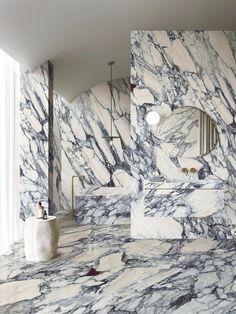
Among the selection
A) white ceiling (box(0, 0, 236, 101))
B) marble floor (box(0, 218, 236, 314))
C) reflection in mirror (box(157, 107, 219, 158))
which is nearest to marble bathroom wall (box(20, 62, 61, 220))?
white ceiling (box(0, 0, 236, 101))

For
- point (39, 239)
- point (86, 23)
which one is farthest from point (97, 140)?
point (39, 239)

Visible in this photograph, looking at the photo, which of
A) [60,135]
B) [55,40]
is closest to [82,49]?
[55,40]

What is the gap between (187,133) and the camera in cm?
429

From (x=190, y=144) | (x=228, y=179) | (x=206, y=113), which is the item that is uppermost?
(x=206, y=113)

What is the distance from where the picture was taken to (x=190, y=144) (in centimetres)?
430

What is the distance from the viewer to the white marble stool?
3369 mm

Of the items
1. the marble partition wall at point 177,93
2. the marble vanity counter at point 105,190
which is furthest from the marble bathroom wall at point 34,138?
the marble vanity counter at point 105,190

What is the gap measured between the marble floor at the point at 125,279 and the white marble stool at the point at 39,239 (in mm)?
89

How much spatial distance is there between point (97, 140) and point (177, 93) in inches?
101

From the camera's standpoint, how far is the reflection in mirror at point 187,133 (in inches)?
169

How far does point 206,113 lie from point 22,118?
230cm

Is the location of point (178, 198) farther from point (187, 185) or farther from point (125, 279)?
point (125, 279)

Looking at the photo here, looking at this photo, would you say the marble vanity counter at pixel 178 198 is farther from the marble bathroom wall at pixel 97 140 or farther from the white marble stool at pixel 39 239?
the marble bathroom wall at pixel 97 140

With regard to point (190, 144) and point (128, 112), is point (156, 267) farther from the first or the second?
point (128, 112)
